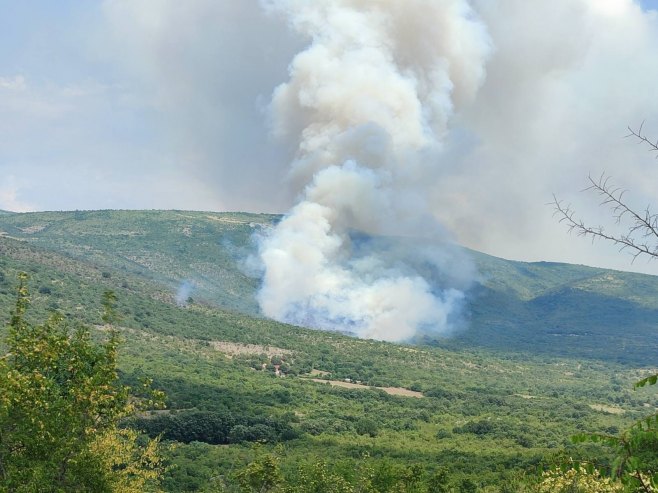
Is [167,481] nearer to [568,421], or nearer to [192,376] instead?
[192,376]

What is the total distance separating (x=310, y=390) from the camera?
9662cm

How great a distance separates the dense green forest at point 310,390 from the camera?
49.1m

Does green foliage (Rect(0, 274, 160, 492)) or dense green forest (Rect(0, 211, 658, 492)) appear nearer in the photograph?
green foliage (Rect(0, 274, 160, 492))

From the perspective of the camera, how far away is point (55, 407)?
1480 cm

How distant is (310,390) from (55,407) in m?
83.7

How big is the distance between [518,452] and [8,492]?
184 feet

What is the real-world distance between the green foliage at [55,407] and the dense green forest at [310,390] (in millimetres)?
2770

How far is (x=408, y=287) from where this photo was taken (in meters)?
185

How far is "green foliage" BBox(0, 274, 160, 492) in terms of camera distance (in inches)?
556

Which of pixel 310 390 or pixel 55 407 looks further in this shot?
pixel 310 390

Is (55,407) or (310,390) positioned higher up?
(55,407)

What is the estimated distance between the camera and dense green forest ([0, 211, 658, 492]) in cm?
4912

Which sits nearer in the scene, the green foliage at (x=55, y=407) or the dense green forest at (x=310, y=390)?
the green foliage at (x=55, y=407)

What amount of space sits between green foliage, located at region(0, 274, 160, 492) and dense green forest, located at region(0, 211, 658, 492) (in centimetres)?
277
